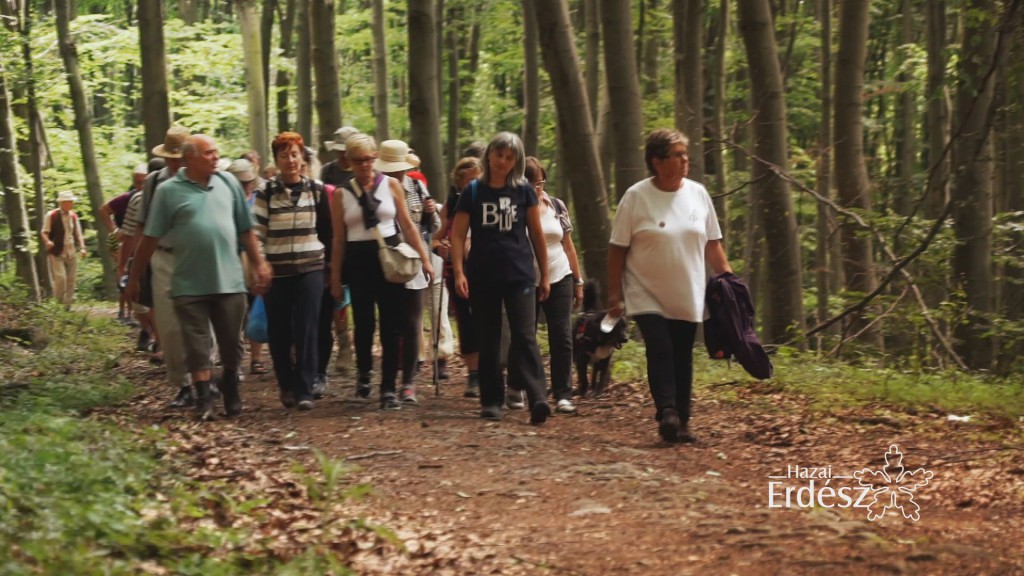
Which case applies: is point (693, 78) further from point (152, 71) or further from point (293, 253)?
point (293, 253)

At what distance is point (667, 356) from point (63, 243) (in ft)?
49.3

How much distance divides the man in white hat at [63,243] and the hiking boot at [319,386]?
35.9ft

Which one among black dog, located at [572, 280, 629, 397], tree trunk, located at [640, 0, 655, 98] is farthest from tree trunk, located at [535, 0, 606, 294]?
tree trunk, located at [640, 0, 655, 98]

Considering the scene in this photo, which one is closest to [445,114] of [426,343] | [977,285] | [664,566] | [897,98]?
[897,98]

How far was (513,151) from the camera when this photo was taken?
8594 millimetres

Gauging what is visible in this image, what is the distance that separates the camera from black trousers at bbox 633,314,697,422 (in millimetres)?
7820

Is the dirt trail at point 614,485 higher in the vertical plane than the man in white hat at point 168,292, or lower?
lower

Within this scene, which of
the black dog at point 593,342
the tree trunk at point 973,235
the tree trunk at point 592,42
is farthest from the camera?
the tree trunk at point 592,42

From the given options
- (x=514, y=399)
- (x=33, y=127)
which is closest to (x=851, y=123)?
(x=514, y=399)

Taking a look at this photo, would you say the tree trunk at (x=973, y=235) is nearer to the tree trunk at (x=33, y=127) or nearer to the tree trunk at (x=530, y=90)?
the tree trunk at (x=530, y=90)

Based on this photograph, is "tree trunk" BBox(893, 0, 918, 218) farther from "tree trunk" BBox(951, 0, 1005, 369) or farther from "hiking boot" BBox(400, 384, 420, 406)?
"hiking boot" BBox(400, 384, 420, 406)

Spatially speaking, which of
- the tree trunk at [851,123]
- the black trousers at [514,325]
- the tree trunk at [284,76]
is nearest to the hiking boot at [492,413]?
the black trousers at [514,325]

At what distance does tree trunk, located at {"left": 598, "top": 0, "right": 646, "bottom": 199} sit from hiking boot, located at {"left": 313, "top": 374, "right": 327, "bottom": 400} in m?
3.79

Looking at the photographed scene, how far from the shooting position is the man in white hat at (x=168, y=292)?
360 inches
